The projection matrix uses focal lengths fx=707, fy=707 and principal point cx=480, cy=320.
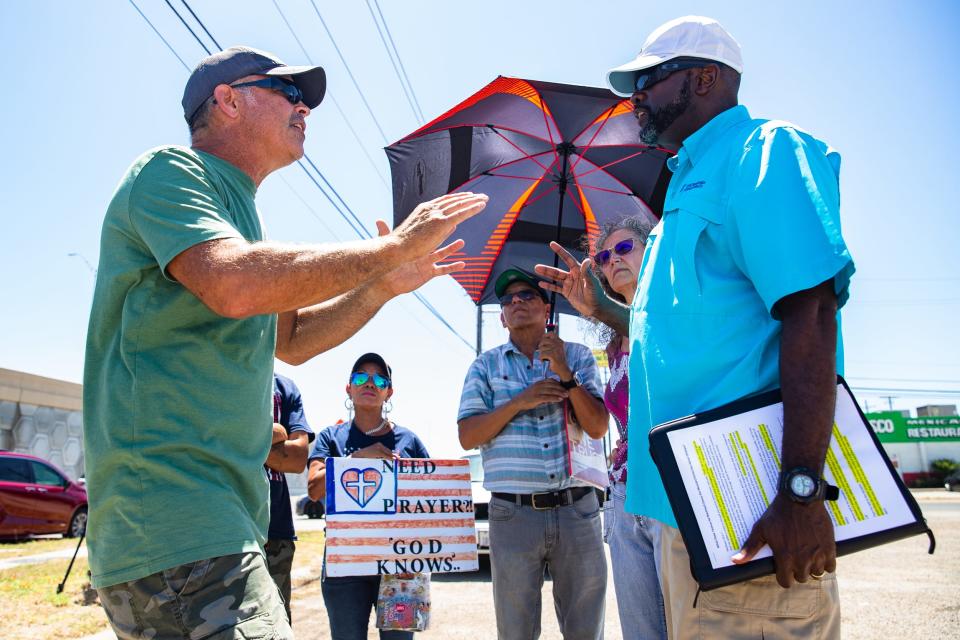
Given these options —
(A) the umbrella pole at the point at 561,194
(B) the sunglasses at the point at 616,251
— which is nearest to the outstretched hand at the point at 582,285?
(B) the sunglasses at the point at 616,251

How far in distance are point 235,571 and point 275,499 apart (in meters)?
2.74

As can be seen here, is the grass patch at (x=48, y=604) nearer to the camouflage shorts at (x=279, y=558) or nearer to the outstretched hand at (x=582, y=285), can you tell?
the camouflage shorts at (x=279, y=558)

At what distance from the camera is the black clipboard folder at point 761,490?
1635mm

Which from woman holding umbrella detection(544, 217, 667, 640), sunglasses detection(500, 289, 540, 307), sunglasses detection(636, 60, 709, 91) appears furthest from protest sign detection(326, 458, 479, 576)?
sunglasses detection(636, 60, 709, 91)

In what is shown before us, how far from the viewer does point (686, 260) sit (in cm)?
198

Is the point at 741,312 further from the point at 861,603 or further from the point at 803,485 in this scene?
the point at 861,603

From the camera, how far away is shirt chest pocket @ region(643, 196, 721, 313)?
1.95m

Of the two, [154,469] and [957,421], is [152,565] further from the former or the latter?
[957,421]

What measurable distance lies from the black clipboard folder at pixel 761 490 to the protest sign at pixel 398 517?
105 inches

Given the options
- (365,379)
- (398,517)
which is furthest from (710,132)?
(365,379)

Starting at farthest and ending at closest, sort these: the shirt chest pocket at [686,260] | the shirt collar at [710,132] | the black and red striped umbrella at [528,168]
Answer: the black and red striped umbrella at [528,168] → the shirt collar at [710,132] → the shirt chest pocket at [686,260]

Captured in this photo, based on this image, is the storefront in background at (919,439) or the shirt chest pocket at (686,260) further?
the storefront in background at (919,439)

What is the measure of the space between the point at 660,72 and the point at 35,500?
663 inches

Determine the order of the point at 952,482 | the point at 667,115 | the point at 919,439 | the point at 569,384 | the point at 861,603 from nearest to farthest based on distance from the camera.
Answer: the point at 667,115 → the point at 569,384 → the point at 861,603 → the point at 952,482 → the point at 919,439
